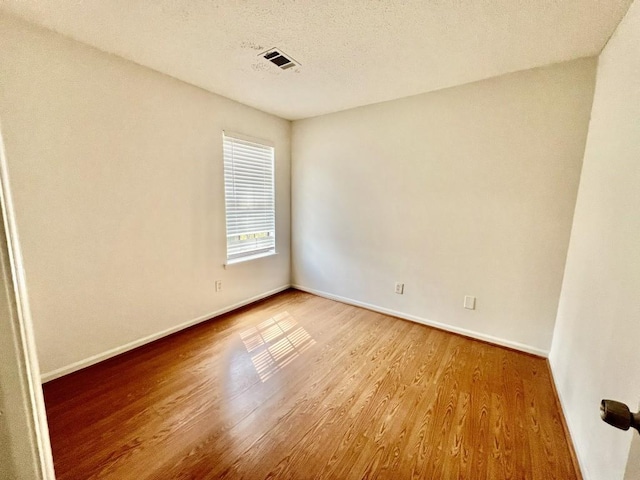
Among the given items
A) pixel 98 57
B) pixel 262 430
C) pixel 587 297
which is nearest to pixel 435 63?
pixel 587 297

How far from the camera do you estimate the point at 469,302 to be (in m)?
2.62

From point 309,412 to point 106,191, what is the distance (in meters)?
2.19

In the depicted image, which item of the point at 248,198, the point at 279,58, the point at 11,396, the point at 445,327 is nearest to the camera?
the point at 11,396

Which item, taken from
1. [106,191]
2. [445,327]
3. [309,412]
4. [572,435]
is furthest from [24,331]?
[445,327]

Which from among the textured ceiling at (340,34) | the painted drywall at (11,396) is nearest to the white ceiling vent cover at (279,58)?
the textured ceiling at (340,34)

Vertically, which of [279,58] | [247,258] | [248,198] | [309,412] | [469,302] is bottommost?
[309,412]

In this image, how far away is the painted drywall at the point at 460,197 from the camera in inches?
84.4

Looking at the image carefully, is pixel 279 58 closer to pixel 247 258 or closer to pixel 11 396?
pixel 247 258

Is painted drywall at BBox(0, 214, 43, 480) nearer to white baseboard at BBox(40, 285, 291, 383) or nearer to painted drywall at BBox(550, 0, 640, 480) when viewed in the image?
painted drywall at BBox(550, 0, 640, 480)

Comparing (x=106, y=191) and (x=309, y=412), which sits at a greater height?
(x=106, y=191)

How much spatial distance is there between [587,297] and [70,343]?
3.44 meters

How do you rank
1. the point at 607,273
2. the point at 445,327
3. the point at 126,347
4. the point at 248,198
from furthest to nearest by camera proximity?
the point at 248,198 < the point at 445,327 < the point at 126,347 < the point at 607,273

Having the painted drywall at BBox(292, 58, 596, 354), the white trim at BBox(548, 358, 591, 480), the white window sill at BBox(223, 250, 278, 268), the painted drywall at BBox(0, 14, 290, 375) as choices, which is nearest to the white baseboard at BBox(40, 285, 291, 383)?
the painted drywall at BBox(0, 14, 290, 375)

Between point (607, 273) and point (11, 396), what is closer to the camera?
point (11, 396)
